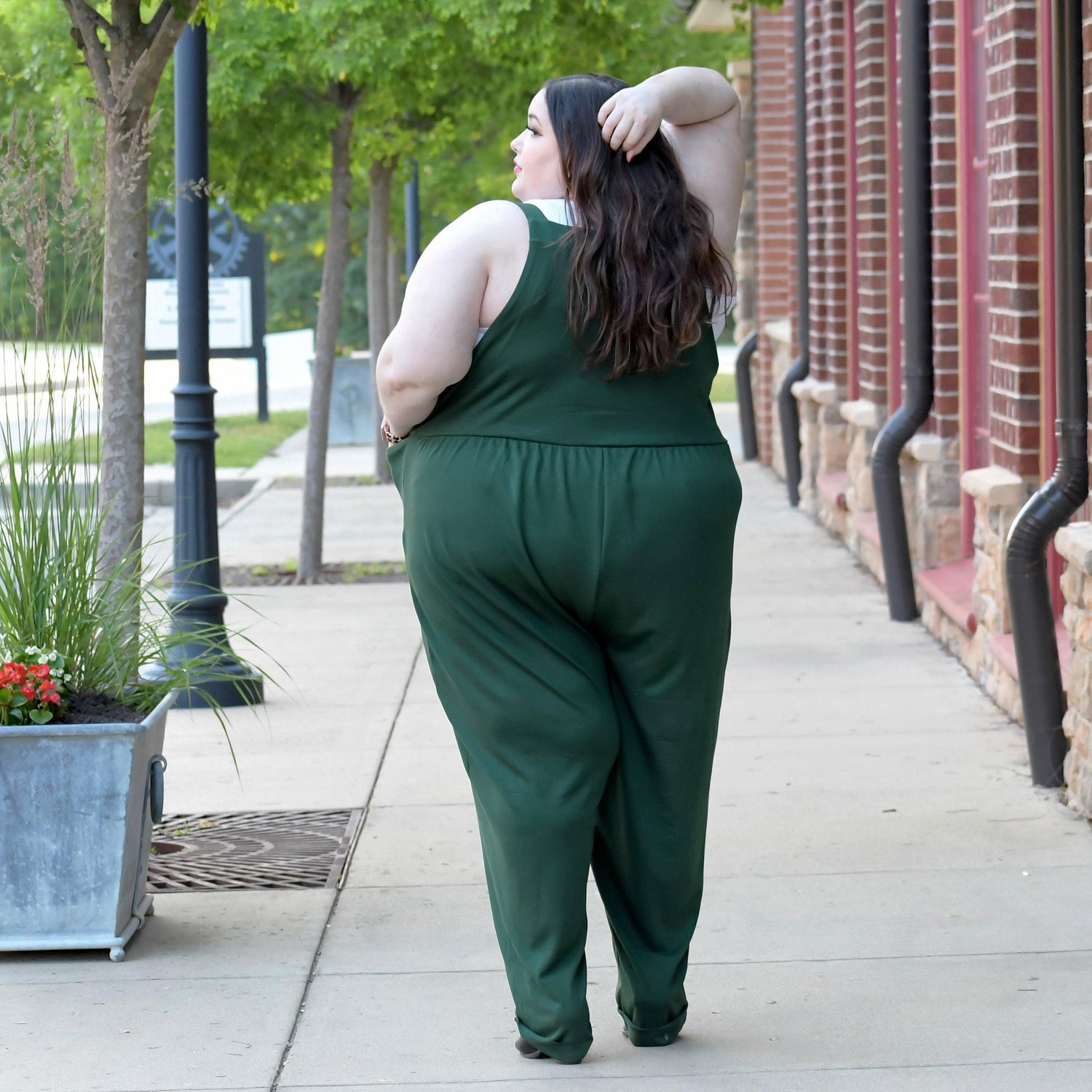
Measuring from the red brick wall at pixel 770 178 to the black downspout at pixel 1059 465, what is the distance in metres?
9.80

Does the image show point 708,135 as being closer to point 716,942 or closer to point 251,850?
point 716,942

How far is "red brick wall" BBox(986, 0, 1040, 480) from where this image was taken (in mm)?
6414

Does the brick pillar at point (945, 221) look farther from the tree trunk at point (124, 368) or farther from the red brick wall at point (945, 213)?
the tree trunk at point (124, 368)

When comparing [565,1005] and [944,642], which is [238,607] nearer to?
[944,642]

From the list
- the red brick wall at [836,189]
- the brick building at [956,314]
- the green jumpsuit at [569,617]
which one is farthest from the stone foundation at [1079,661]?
A: the red brick wall at [836,189]

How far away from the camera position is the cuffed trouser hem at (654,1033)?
362cm

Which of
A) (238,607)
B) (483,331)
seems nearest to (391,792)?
(483,331)

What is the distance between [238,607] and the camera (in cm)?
964

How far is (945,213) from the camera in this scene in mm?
8219

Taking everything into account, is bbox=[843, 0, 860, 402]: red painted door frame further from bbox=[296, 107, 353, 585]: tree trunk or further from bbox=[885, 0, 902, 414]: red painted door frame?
bbox=[296, 107, 353, 585]: tree trunk

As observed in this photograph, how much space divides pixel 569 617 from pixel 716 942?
4.20 feet

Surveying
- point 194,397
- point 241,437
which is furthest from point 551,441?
point 241,437

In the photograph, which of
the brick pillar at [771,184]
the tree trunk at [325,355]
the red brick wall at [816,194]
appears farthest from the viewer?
the brick pillar at [771,184]

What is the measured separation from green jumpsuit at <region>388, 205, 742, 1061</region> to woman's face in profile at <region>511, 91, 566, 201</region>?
3.5 inches
